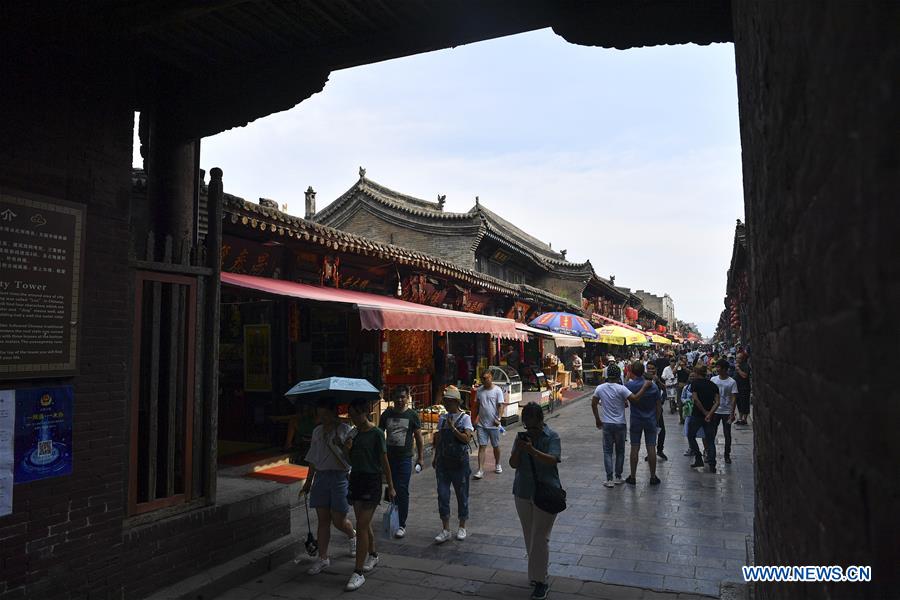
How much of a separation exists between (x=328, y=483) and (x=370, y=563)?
0.83m

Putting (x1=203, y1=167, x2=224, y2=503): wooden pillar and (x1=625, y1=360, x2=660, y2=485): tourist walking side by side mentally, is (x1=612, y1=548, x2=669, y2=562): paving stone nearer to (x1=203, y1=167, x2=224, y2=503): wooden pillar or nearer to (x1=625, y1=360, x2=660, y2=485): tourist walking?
(x1=625, y1=360, x2=660, y2=485): tourist walking

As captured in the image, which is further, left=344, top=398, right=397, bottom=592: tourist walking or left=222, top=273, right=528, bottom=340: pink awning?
left=222, top=273, right=528, bottom=340: pink awning

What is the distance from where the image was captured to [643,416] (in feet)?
26.2

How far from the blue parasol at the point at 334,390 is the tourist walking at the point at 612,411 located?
342 centimetres

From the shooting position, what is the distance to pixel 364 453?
16.6 ft

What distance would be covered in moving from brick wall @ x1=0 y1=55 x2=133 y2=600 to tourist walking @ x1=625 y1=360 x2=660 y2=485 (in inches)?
245

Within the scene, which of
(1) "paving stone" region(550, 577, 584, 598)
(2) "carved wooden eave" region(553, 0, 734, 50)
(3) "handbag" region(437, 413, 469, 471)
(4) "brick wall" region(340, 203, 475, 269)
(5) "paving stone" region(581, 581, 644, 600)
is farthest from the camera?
(4) "brick wall" region(340, 203, 475, 269)

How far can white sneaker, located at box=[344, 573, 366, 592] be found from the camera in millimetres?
4719

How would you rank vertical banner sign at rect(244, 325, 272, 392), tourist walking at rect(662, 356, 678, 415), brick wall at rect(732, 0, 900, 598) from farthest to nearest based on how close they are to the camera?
tourist walking at rect(662, 356, 678, 415)
vertical banner sign at rect(244, 325, 272, 392)
brick wall at rect(732, 0, 900, 598)

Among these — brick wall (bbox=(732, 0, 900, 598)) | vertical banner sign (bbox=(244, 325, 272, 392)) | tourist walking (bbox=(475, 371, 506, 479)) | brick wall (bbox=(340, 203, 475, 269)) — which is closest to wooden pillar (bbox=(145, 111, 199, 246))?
vertical banner sign (bbox=(244, 325, 272, 392))

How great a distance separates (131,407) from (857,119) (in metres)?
5.00

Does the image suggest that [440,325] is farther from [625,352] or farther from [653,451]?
[625,352]

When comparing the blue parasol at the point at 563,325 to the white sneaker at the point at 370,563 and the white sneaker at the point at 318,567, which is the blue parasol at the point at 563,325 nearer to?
the white sneaker at the point at 370,563

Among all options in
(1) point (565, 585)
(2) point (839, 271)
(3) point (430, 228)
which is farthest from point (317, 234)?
(3) point (430, 228)
